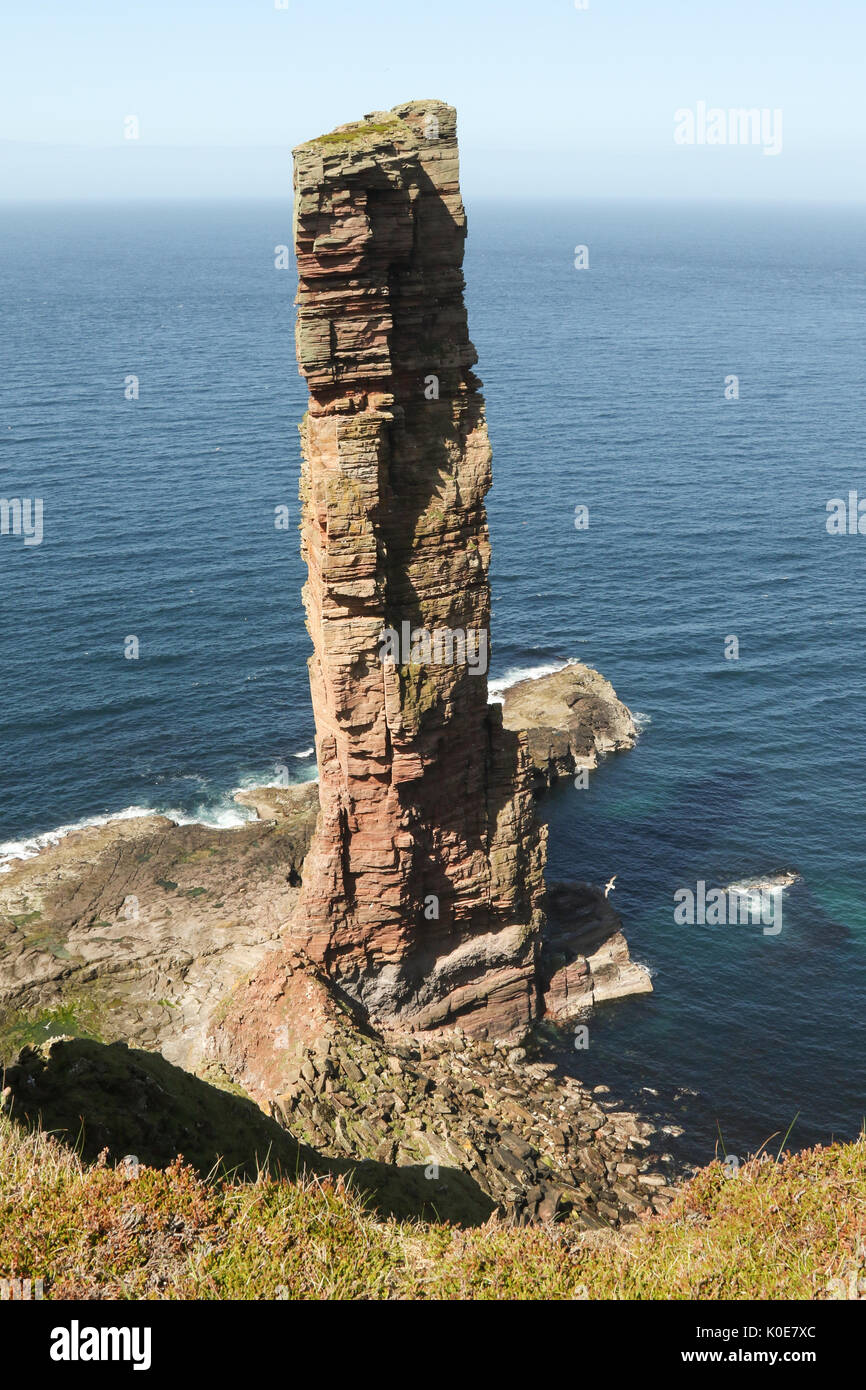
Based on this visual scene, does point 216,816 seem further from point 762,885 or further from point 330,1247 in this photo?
point 330,1247

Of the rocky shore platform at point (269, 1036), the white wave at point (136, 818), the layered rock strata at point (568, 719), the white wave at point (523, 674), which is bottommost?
the rocky shore platform at point (269, 1036)

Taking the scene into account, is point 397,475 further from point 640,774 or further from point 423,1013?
point 640,774

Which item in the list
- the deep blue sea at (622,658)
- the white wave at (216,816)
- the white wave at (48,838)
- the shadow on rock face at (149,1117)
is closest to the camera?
the shadow on rock face at (149,1117)

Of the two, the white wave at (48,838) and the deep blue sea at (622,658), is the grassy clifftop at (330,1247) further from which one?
the white wave at (48,838)

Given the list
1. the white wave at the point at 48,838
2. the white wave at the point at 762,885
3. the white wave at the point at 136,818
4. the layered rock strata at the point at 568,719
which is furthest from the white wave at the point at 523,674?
the white wave at the point at 48,838

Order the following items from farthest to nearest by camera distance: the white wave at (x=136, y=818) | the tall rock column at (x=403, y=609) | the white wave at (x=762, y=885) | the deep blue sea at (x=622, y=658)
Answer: the white wave at (x=136, y=818)
the white wave at (x=762, y=885)
the deep blue sea at (x=622, y=658)
the tall rock column at (x=403, y=609)
